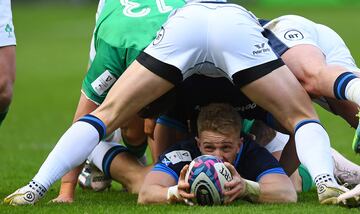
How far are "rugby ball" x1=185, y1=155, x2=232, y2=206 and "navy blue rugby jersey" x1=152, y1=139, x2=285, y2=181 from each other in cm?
42

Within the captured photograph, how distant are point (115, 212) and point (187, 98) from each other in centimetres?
123

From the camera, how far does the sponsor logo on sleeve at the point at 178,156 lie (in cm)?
641

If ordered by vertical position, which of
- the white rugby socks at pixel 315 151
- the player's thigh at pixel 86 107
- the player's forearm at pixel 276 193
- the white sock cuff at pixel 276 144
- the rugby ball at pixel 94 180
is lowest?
the rugby ball at pixel 94 180

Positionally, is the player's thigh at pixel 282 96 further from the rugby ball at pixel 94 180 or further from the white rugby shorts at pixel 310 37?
the rugby ball at pixel 94 180

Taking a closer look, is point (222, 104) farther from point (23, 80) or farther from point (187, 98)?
point (23, 80)

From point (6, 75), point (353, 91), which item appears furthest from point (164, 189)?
point (6, 75)

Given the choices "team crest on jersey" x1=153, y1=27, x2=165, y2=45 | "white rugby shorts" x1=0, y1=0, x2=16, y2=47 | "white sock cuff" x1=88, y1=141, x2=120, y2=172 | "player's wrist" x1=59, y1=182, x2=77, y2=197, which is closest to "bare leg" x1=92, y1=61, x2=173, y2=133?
"team crest on jersey" x1=153, y1=27, x2=165, y2=45

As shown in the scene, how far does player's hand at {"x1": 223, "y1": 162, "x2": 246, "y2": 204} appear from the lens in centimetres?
595

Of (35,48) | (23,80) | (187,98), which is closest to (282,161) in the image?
(187,98)

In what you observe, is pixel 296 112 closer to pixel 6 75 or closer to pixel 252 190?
pixel 252 190

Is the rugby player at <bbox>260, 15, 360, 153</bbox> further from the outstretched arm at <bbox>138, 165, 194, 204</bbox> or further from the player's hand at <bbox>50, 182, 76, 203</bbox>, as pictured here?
the player's hand at <bbox>50, 182, 76, 203</bbox>

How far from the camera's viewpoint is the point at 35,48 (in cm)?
2678

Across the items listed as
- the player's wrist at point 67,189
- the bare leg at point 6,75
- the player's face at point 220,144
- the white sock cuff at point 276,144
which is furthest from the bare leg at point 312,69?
the bare leg at point 6,75

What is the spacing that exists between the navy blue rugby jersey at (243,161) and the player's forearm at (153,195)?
163 mm
